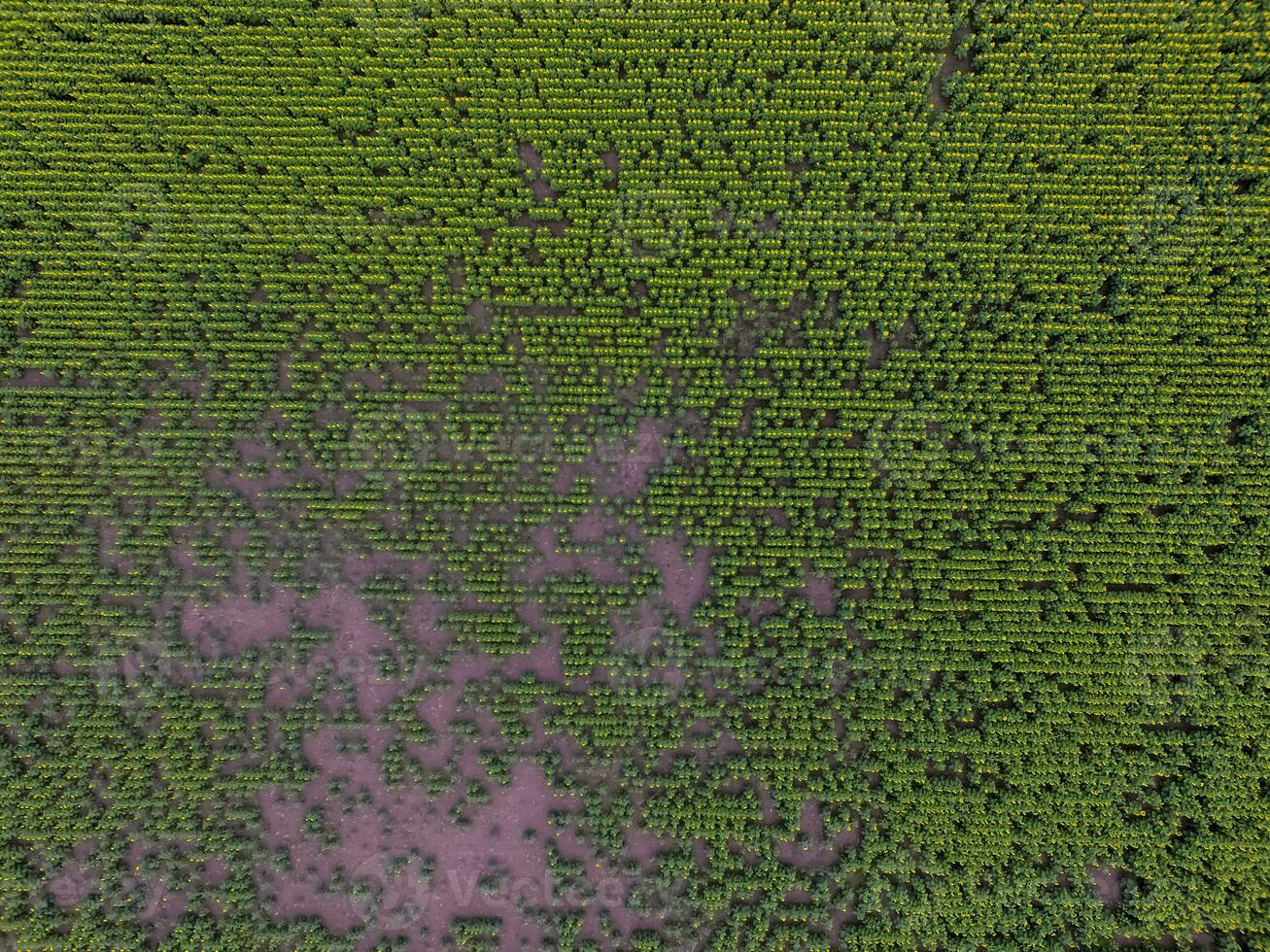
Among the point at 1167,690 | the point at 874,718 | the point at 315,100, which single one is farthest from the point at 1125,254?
the point at 315,100

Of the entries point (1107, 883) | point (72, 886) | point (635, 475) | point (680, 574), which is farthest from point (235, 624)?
point (1107, 883)

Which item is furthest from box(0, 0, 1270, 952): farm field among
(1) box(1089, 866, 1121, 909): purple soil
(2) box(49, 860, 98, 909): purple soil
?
(1) box(1089, 866, 1121, 909): purple soil

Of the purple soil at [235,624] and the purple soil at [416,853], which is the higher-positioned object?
the purple soil at [235,624]

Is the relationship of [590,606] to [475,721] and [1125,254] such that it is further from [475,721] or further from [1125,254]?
[1125,254]

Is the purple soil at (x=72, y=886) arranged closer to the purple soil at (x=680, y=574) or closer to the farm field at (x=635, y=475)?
the farm field at (x=635, y=475)

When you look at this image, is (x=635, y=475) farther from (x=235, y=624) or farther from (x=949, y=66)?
(x=949, y=66)

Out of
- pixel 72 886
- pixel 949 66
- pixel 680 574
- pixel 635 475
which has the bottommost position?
pixel 72 886

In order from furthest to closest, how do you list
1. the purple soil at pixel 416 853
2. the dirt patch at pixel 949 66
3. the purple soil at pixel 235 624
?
the dirt patch at pixel 949 66 → the purple soil at pixel 235 624 → the purple soil at pixel 416 853

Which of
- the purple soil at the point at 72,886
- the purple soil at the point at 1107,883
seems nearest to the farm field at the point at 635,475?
the purple soil at the point at 72,886
